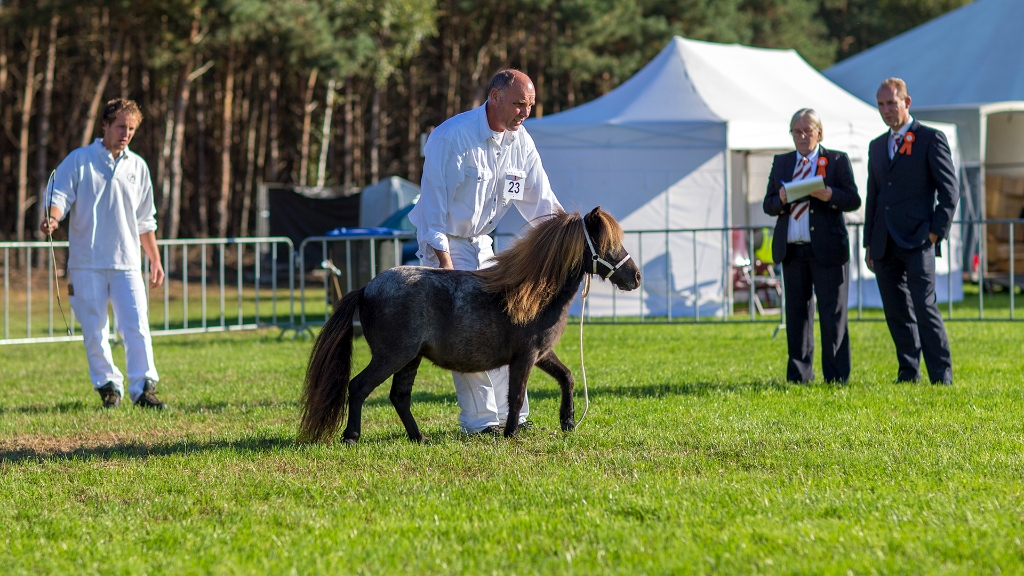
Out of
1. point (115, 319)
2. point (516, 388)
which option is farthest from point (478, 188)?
point (115, 319)

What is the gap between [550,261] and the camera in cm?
566

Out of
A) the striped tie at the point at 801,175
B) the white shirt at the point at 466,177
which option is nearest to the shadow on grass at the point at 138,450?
the white shirt at the point at 466,177

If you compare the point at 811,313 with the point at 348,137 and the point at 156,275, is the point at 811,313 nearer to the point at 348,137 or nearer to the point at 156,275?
the point at 156,275

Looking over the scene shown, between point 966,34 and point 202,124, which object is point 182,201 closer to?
point 202,124

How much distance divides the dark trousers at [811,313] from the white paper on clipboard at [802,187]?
0.42 metres

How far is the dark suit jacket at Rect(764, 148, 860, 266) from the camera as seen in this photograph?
305 inches

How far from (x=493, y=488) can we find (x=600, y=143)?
451 inches

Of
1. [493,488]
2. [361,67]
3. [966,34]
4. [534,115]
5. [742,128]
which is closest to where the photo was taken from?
[493,488]

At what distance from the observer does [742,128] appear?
604 inches

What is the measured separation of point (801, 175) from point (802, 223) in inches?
14.2

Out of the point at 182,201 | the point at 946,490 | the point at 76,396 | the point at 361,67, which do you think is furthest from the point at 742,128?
the point at 182,201

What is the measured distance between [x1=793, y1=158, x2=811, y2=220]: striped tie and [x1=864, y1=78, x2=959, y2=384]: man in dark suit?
19.8 inches

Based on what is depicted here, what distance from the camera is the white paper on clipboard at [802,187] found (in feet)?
25.0

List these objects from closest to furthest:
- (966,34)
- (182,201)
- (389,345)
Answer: (389,345)
(966,34)
(182,201)
